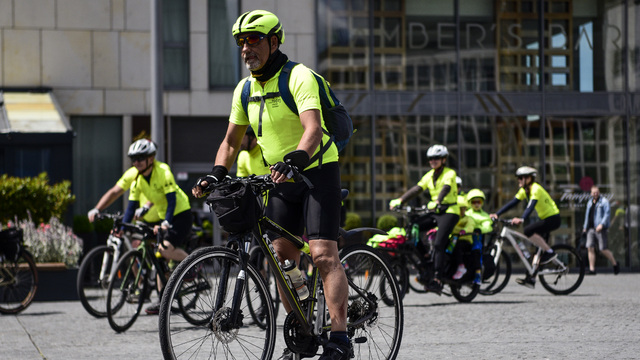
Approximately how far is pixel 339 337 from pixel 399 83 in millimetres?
15843

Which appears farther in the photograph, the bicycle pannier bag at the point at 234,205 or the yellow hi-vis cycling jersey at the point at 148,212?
the yellow hi-vis cycling jersey at the point at 148,212

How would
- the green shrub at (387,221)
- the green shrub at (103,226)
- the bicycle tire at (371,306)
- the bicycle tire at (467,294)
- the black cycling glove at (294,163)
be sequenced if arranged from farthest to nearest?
the green shrub at (387,221) < the green shrub at (103,226) < the bicycle tire at (467,294) < the bicycle tire at (371,306) < the black cycling glove at (294,163)

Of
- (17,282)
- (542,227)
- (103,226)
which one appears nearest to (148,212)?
(17,282)

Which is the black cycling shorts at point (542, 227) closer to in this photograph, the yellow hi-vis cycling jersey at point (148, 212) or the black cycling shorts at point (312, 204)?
the yellow hi-vis cycling jersey at point (148, 212)

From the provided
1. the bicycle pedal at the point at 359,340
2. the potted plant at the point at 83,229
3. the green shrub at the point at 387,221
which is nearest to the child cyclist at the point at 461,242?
the bicycle pedal at the point at 359,340

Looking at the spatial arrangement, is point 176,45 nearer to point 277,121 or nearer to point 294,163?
point 277,121

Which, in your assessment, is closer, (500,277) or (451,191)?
(451,191)

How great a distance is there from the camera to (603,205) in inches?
764

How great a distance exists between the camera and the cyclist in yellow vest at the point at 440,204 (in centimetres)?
1148

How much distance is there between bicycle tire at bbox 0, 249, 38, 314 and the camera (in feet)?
35.5

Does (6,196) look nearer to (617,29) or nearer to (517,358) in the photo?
(517,358)

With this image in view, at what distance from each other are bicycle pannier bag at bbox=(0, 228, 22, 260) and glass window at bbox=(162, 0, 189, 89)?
10.2 metres

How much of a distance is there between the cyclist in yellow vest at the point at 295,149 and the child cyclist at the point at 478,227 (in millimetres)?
6597

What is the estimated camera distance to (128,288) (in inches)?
362
